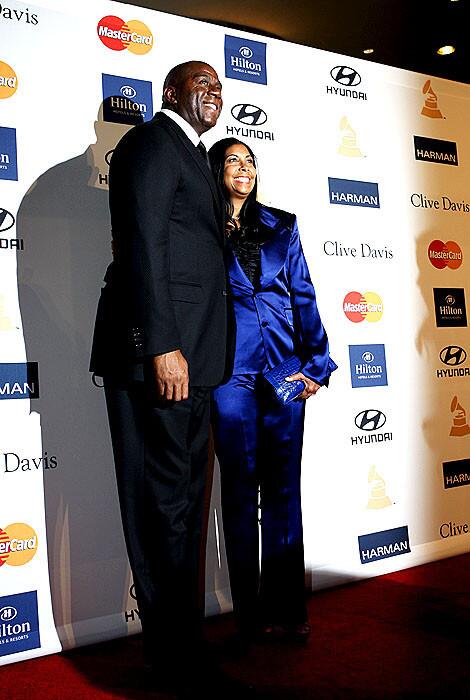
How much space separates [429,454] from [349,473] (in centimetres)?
52

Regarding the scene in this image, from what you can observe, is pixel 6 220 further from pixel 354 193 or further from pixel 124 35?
pixel 354 193

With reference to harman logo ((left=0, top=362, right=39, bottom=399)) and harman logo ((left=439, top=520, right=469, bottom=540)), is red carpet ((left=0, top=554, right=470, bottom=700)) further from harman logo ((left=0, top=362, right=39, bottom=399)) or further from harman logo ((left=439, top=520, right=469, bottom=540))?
harman logo ((left=0, top=362, right=39, bottom=399))

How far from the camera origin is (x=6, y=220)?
2582mm

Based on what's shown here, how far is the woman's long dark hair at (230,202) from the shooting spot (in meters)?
2.57

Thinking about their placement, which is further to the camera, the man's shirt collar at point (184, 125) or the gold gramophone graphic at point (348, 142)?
the gold gramophone graphic at point (348, 142)

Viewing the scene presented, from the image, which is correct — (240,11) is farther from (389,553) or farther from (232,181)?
(389,553)

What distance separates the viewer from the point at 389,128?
3.59m

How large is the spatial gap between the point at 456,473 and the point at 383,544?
0.58m

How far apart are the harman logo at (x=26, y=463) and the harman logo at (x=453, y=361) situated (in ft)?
6.44

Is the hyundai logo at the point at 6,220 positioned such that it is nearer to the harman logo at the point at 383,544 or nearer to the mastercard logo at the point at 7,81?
the mastercard logo at the point at 7,81

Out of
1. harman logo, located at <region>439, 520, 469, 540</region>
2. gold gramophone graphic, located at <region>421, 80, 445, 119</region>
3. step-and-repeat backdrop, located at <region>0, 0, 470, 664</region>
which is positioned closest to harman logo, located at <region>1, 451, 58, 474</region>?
step-and-repeat backdrop, located at <region>0, 0, 470, 664</region>

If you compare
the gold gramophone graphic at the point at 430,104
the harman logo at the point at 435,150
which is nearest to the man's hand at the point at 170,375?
the harman logo at the point at 435,150

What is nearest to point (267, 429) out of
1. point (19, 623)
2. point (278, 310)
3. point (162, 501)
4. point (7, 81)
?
point (278, 310)

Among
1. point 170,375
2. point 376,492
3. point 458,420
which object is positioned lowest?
point 376,492
